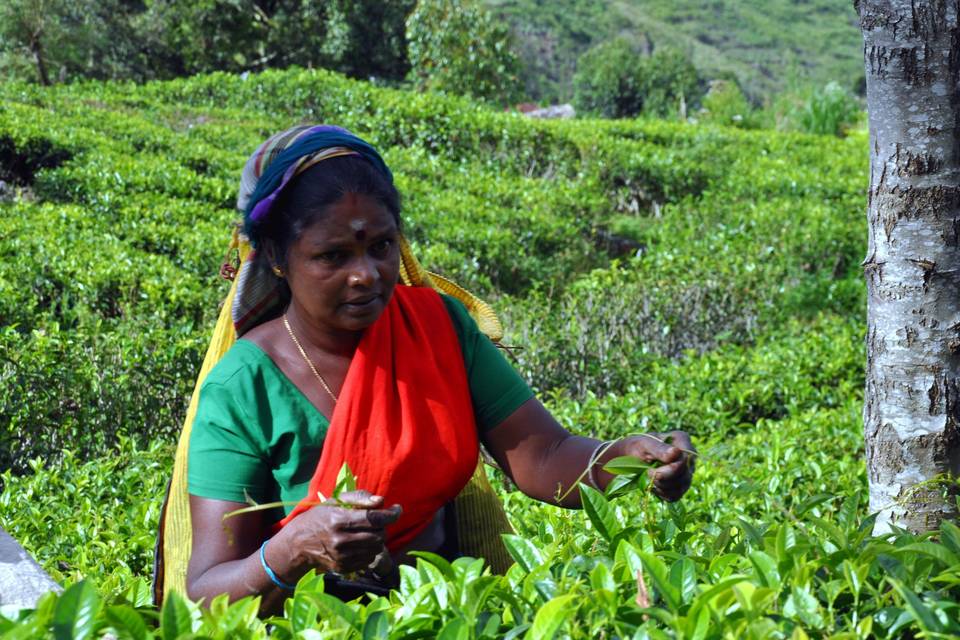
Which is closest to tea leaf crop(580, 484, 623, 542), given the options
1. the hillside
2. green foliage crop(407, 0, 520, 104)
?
green foliage crop(407, 0, 520, 104)

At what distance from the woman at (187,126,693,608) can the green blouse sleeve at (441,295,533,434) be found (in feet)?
0.16

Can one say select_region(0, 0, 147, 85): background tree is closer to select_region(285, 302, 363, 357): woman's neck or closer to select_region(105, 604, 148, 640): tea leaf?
select_region(285, 302, 363, 357): woman's neck

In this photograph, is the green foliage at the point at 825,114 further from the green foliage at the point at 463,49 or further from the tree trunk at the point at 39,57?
the tree trunk at the point at 39,57

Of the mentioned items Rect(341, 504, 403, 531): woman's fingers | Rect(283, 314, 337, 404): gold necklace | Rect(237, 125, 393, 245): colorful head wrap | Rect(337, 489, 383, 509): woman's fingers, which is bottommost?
Rect(341, 504, 403, 531): woman's fingers

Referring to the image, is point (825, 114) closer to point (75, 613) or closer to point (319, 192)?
point (319, 192)

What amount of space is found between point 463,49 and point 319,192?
52.3ft

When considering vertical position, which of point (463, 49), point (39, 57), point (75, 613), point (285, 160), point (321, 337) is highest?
point (39, 57)

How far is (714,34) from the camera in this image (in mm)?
49906

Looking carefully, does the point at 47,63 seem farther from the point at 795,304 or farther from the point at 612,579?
the point at 612,579

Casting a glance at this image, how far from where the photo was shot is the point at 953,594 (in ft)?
5.14

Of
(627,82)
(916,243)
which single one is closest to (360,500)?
(916,243)

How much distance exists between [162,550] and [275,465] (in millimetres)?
437

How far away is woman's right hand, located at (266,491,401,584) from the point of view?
5.45 feet

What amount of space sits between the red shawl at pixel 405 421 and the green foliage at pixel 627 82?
896 inches
